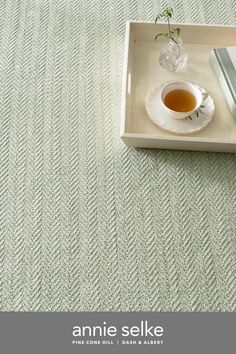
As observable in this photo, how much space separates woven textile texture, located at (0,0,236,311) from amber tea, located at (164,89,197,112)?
0.33 ft

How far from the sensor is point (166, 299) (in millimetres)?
813

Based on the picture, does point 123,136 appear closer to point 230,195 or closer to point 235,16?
point 230,195

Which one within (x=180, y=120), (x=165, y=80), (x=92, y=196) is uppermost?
(x=165, y=80)

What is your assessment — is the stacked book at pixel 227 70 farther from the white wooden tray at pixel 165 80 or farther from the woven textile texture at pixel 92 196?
the woven textile texture at pixel 92 196

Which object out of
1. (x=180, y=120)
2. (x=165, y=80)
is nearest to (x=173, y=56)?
(x=165, y=80)

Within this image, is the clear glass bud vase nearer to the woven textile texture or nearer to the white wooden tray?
the white wooden tray

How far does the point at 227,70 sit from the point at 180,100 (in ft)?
0.40

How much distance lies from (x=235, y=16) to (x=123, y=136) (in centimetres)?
50

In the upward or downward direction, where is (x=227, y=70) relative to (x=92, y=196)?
upward

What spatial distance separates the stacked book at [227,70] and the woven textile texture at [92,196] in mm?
123

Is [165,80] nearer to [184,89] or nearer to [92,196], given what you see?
[184,89]

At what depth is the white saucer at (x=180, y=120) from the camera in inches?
35.2

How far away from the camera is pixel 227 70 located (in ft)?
3.03
